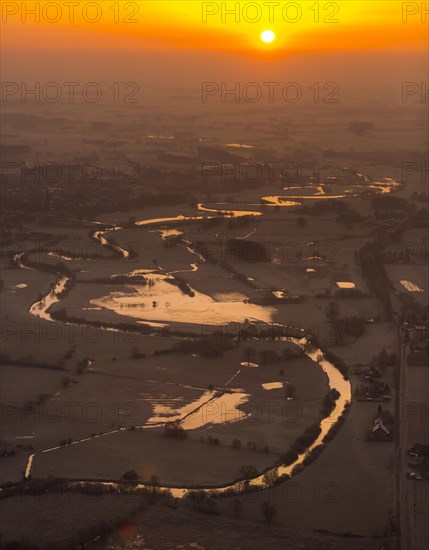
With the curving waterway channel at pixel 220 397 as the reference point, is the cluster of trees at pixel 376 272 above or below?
above

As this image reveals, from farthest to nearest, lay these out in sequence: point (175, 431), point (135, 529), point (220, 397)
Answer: point (220, 397) → point (175, 431) → point (135, 529)

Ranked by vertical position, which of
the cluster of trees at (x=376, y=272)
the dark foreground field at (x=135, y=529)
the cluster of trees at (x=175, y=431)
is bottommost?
the dark foreground field at (x=135, y=529)

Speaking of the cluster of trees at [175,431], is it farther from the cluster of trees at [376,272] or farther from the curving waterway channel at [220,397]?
the cluster of trees at [376,272]

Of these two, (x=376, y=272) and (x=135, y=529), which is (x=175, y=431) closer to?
(x=135, y=529)

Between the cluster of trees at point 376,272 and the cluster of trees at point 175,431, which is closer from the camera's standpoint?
the cluster of trees at point 175,431

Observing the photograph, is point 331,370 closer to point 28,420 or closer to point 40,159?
point 28,420

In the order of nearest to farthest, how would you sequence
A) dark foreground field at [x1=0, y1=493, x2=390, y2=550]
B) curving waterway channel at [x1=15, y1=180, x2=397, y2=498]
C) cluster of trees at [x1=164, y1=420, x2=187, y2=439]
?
dark foreground field at [x1=0, y1=493, x2=390, y2=550] < curving waterway channel at [x1=15, y1=180, x2=397, y2=498] < cluster of trees at [x1=164, y1=420, x2=187, y2=439]

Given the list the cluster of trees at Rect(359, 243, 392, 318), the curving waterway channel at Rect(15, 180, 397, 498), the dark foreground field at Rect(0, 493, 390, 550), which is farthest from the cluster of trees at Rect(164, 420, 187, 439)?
the cluster of trees at Rect(359, 243, 392, 318)

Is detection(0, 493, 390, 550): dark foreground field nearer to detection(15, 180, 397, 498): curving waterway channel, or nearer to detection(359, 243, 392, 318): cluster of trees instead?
detection(15, 180, 397, 498): curving waterway channel

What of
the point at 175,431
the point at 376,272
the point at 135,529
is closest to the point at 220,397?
the point at 175,431

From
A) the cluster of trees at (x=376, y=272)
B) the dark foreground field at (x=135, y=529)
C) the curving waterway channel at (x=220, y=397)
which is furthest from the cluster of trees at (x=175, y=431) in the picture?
the cluster of trees at (x=376, y=272)

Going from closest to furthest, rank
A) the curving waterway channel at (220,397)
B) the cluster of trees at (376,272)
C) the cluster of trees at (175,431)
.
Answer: the curving waterway channel at (220,397)
the cluster of trees at (175,431)
the cluster of trees at (376,272)
